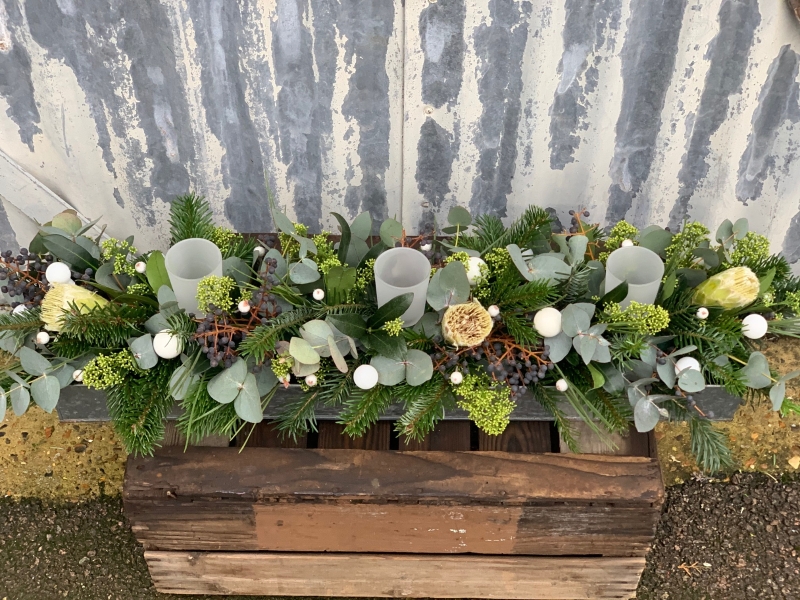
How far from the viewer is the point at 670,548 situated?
1312 mm

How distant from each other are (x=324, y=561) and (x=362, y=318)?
1.44 ft

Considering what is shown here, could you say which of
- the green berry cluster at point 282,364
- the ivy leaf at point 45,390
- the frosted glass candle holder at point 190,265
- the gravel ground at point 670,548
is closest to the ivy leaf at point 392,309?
the green berry cluster at point 282,364

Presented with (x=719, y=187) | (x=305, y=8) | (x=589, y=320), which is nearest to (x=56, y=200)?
(x=305, y=8)

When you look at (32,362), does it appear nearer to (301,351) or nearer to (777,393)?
(301,351)

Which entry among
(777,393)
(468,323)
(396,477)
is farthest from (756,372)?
(396,477)

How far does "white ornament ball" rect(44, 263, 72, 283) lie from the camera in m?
0.94

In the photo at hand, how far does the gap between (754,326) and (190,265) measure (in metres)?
0.78

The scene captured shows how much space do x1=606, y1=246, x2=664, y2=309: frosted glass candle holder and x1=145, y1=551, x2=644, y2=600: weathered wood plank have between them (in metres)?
0.44

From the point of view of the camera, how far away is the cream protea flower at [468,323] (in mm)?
859

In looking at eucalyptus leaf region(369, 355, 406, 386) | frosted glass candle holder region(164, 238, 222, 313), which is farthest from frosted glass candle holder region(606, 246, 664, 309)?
frosted glass candle holder region(164, 238, 222, 313)

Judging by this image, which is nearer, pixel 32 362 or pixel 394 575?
pixel 32 362

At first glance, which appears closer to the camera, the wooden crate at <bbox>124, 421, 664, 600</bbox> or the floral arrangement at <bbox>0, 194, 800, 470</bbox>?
the floral arrangement at <bbox>0, 194, 800, 470</bbox>

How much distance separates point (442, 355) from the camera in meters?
0.92

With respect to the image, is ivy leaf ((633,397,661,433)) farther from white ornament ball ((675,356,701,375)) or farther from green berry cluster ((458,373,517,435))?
green berry cluster ((458,373,517,435))
